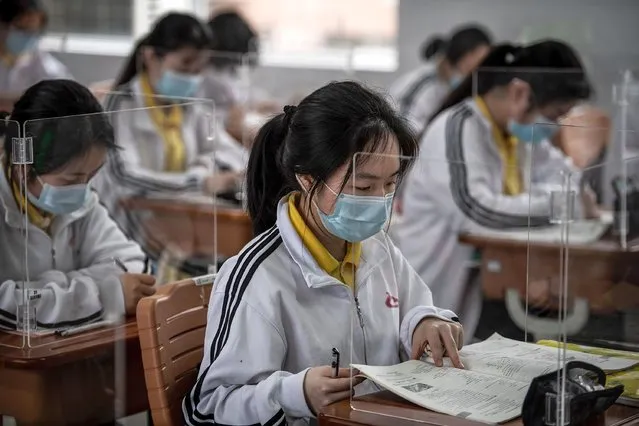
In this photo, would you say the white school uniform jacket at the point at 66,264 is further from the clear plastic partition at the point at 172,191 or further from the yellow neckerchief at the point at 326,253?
the yellow neckerchief at the point at 326,253

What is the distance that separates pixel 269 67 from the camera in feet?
18.2

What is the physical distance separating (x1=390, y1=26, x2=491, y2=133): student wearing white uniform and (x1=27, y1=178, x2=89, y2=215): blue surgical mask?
3.03 meters

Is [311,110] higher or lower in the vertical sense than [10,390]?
higher

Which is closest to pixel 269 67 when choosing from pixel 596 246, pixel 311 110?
pixel 596 246

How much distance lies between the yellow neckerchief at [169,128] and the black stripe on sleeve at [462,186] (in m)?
0.84

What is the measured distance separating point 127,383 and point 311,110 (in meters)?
0.87

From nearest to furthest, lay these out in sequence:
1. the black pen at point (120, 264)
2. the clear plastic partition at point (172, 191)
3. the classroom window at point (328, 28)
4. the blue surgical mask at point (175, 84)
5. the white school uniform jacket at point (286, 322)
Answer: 1. the white school uniform jacket at point (286, 322)
2. the black pen at point (120, 264)
3. the clear plastic partition at point (172, 191)
4. the blue surgical mask at point (175, 84)
5. the classroom window at point (328, 28)

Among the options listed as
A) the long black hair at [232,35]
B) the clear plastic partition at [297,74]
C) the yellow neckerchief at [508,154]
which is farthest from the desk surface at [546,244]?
the long black hair at [232,35]

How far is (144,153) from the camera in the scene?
3348mm

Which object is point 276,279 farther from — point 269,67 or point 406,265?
point 269,67

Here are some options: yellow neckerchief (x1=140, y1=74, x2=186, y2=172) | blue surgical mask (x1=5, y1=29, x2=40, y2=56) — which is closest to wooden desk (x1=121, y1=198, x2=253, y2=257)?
yellow neckerchief (x1=140, y1=74, x2=186, y2=172)

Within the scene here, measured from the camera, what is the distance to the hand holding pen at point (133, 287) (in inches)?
95.6

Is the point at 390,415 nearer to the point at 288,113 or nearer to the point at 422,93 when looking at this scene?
the point at 288,113

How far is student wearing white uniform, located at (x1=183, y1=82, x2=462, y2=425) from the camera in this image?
1.80 metres
